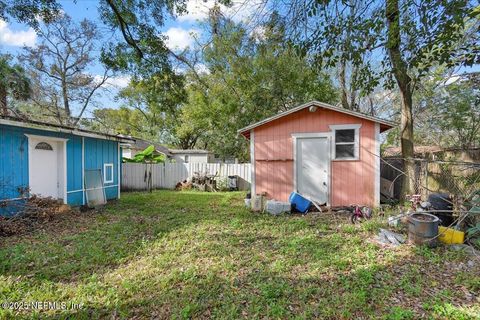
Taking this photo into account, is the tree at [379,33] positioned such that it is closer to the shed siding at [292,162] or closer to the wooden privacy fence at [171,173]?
the shed siding at [292,162]

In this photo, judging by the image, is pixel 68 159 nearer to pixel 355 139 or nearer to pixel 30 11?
pixel 30 11

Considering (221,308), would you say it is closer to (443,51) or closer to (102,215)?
(443,51)

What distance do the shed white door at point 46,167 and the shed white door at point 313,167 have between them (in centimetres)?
722

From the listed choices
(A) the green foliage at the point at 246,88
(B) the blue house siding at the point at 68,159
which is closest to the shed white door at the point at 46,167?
(B) the blue house siding at the point at 68,159

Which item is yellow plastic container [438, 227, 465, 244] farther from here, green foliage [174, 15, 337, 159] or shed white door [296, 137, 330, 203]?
green foliage [174, 15, 337, 159]

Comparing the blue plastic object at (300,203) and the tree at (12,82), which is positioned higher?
the tree at (12,82)

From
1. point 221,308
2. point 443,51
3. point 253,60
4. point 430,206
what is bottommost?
point 221,308

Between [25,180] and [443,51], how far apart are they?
9089 millimetres

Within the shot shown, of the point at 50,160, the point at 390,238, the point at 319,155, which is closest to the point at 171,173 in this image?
the point at 50,160

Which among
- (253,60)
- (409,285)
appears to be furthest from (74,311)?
(253,60)

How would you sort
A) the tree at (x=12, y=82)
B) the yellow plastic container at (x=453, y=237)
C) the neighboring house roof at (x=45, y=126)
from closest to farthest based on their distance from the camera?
the yellow plastic container at (x=453, y=237), the neighboring house roof at (x=45, y=126), the tree at (x=12, y=82)

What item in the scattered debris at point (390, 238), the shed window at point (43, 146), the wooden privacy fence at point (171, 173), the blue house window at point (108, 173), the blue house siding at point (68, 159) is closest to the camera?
the scattered debris at point (390, 238)

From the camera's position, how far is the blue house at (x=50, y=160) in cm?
596

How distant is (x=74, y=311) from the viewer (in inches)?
113
